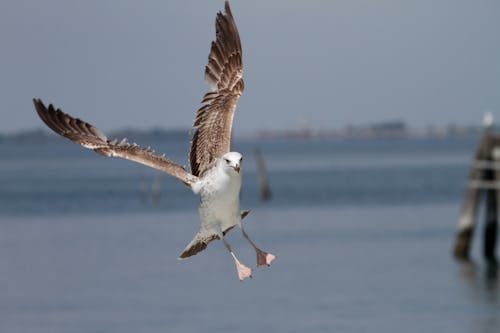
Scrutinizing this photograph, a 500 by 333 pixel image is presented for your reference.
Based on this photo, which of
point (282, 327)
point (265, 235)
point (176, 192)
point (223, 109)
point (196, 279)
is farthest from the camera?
point (176, 192)

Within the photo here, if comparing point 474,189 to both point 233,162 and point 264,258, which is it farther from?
point 233,162

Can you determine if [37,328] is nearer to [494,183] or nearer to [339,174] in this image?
[494,183]

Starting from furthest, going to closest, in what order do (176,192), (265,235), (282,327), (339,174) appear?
(339,174), (176,192), (265,235), (282,327)

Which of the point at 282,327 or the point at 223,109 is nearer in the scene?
the point at 223,109

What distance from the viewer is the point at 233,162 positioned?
32.2 feet

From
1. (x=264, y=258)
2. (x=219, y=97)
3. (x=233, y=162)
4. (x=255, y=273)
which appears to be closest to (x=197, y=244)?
(x=264, y=258)

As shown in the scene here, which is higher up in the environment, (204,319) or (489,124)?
(489,124)

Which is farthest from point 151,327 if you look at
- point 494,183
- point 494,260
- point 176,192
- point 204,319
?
point 176,192

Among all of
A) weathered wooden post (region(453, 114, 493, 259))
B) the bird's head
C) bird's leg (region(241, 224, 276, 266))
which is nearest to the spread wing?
bird's leg (region(241, 224, 276, 266))

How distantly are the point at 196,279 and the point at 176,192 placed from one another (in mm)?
72370

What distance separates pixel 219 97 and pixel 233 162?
2686 mm

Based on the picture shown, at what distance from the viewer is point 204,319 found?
141 ft

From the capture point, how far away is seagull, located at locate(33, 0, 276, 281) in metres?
10.3

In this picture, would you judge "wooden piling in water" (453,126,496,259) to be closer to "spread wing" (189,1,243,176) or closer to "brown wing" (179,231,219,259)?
"spread wing" (189,1,243,176)
